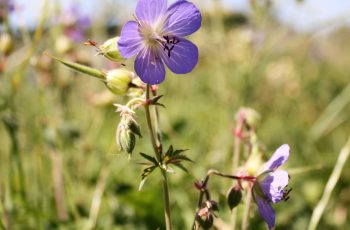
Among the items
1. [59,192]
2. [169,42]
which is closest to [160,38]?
[169,42]

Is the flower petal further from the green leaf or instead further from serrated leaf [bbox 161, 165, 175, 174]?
the green leaf

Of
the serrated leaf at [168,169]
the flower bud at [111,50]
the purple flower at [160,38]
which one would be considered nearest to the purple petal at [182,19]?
the purple flower at [160,38]

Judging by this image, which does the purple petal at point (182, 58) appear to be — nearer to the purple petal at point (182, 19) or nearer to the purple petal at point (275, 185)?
the purple petal at point (182, 19)

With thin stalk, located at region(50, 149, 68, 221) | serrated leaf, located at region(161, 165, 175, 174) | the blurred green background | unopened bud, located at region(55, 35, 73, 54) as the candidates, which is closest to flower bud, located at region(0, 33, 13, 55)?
the blurred green background

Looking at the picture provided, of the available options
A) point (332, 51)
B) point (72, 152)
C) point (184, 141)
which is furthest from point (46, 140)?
point (332, 51)

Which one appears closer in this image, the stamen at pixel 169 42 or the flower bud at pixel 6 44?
the stamen at pixel 169 42
